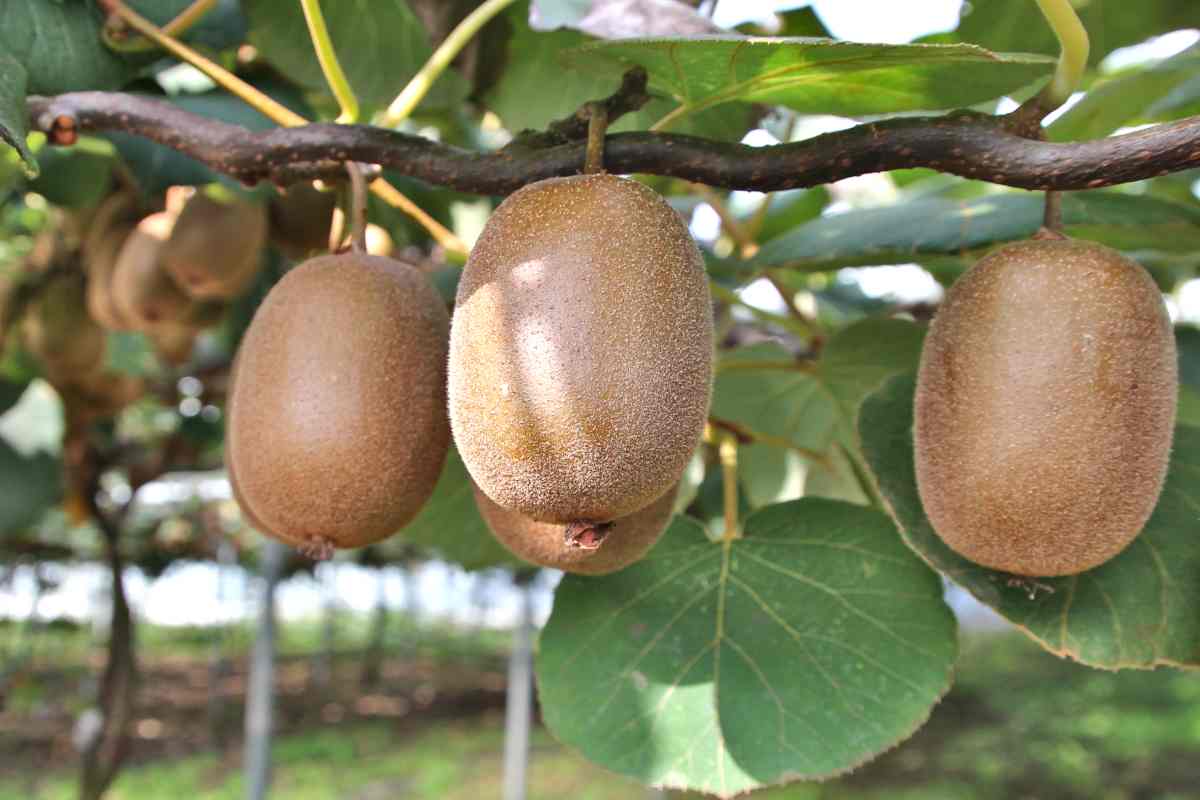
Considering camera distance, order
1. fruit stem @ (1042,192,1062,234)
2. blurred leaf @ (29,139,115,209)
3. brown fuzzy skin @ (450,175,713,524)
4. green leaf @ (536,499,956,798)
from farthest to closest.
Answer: blurred leaf @ (29,139,115,209)
green leaf @ (536,499,956,798)
fruit stem @ (1042,192,1062,234)
brown fuzzy skin @ (450,175,713,524)

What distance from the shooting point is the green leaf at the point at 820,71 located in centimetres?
62

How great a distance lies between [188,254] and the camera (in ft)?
4.53

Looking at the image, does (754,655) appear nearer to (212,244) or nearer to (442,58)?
(442,58)

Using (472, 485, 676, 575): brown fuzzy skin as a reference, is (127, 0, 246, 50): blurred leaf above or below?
above

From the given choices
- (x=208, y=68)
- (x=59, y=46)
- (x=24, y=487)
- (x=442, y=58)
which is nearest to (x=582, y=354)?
(x=442, y=58)

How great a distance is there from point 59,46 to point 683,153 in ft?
1.84

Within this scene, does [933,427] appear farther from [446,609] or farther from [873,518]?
[446,609]

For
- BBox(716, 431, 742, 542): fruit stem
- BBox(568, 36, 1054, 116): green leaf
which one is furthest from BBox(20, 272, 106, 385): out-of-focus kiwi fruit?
BBox(568, 36, 1054, 116): green leaf

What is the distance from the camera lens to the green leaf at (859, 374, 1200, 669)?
2.43 ft

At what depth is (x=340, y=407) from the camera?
2.31 feet

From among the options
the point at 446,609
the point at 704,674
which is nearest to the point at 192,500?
the point at 704,674

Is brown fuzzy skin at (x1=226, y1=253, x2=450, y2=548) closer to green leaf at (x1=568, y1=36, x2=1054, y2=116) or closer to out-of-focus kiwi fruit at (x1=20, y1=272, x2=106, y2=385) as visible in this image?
green leaf at (x1=568, y1=36, x2=1054, y2=116)

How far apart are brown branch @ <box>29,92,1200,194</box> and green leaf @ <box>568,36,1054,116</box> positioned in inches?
1.8

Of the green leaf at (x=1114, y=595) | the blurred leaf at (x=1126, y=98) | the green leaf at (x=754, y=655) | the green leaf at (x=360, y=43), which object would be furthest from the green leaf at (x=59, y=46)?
the blurred leaf at (x=1126, y=98)
